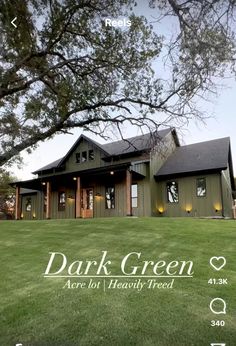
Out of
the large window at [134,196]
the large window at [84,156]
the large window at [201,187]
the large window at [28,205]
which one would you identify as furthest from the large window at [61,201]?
the large window at [201,187]

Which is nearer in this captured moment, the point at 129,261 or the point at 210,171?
the point at 129,261

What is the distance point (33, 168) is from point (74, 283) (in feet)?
58.5

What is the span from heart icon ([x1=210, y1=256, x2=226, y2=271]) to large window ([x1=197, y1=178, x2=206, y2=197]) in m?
9.88

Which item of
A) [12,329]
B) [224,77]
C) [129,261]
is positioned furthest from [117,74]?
[12,329]

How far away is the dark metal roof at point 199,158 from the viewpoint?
14.9 meters

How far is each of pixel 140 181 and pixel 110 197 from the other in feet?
6.51

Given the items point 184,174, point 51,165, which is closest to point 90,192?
point 51,165

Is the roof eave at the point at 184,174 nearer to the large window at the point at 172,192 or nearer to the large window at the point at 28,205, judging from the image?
the large window at the point at 172,192

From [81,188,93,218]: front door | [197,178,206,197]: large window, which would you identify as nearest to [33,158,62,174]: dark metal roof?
[81,188,93,218]: front door

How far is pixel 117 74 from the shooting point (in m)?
6.99

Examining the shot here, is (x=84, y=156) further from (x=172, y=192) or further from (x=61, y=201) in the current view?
(x=172, y=192)

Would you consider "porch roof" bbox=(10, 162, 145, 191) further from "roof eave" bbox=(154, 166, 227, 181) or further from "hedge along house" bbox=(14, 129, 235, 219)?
"roof eave" bbox=(154, 166, 227, 181)

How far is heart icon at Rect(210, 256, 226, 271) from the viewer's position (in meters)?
4.84

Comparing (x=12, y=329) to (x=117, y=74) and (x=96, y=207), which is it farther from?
(x=96, y=207)
